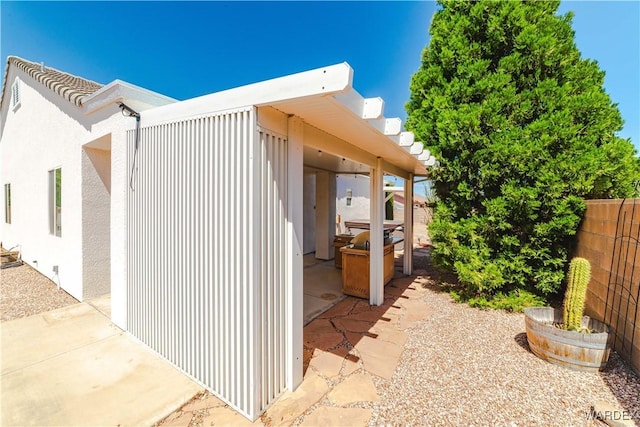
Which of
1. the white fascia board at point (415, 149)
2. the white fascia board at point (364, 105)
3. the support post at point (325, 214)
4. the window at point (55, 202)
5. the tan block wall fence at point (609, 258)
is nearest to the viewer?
the white fascia board at point (364, 105)

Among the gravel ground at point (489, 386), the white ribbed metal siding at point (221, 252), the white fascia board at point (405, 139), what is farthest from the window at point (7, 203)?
the gravel ground at point (489, 386)

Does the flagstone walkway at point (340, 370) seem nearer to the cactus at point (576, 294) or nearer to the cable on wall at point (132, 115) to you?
the cactus at point (576, 294)

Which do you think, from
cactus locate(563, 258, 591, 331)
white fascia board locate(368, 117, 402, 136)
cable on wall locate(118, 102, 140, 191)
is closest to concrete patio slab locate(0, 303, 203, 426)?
cable on wall locate(118, 102, 140, 191)

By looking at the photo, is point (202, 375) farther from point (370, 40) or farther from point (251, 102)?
point (370, 40)


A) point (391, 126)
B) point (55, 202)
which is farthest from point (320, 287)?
point (55, 202)

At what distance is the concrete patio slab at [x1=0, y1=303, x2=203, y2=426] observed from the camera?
10.0ft

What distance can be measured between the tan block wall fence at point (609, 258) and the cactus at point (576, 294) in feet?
1.86

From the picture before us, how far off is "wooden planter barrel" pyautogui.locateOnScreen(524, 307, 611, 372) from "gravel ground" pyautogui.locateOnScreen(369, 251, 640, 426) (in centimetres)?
11

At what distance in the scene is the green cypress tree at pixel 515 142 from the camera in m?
5.67

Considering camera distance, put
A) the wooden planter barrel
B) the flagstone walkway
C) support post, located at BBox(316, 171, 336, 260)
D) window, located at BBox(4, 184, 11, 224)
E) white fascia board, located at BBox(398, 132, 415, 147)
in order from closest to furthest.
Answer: the flagstone walkway, the wooden planter barrel, white fascia board, located at BBox(398, 132, 415, 147), support post, located at BBox(316, 171, 336, 260), window, located at BBox(4, 184, 11, 224)

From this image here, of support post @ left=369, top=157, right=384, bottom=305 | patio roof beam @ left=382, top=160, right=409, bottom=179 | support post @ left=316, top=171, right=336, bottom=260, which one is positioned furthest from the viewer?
support post @ left=316, top=171, right=336, bottom=260

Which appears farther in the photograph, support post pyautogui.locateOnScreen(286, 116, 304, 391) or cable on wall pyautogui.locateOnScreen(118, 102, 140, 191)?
cable on wall pyautogui.locateOnScreen(118, 102, 140, 191)

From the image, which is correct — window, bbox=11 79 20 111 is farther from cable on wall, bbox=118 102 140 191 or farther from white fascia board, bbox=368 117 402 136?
white fascia board, bbox=368 117 402 136

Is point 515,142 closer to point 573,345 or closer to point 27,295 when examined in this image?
point 573,345
